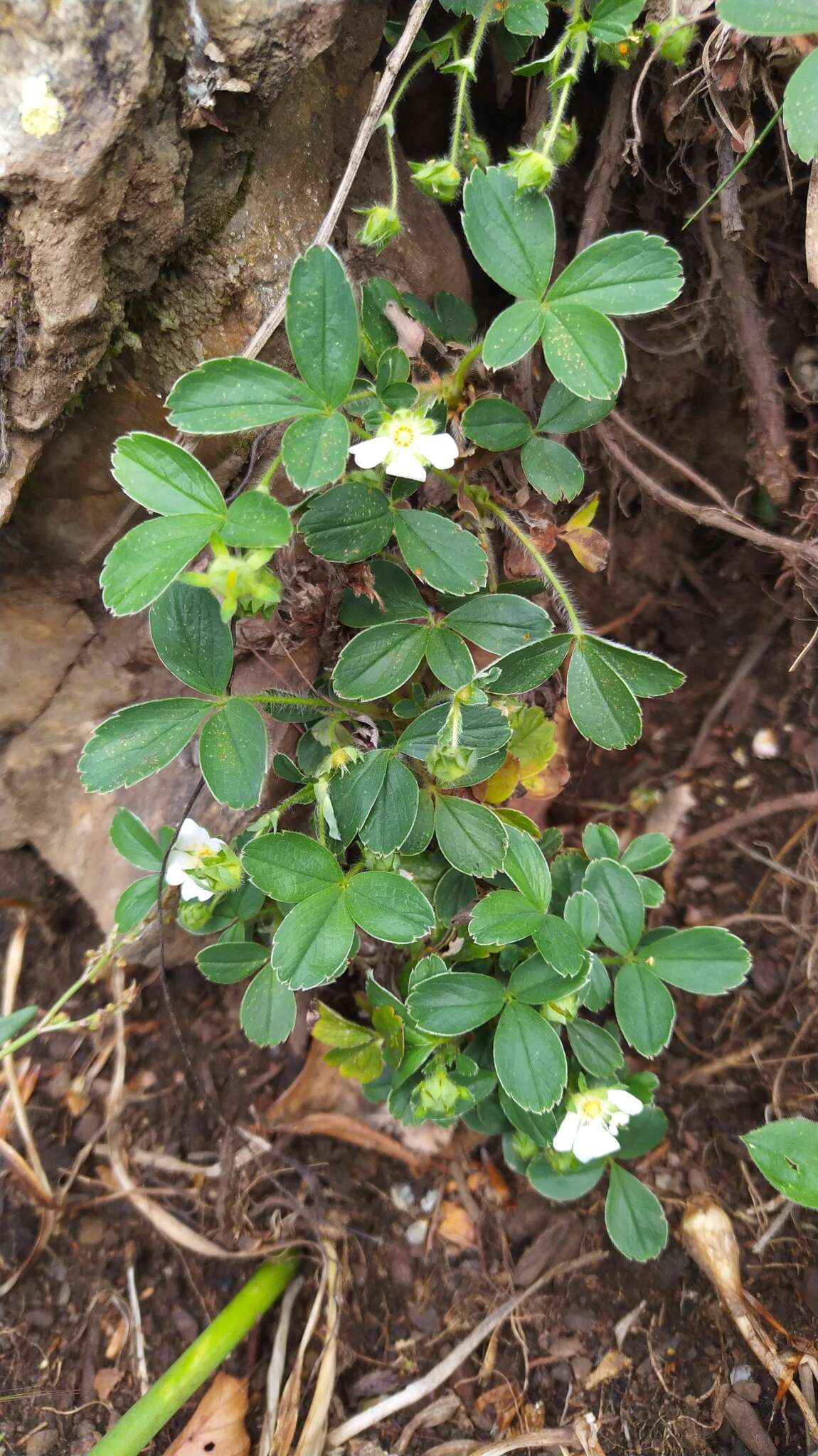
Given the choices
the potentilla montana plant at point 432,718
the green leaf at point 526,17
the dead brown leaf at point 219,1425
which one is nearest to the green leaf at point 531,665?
the potentilla montana plant at point 432,718

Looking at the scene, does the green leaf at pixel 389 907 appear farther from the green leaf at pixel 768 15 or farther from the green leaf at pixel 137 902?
the green leaf at pixel 768 15

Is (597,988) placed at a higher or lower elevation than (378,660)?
lower

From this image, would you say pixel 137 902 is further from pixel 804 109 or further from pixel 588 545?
pixel 804 109

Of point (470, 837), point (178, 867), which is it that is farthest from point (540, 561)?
point (178, 867)

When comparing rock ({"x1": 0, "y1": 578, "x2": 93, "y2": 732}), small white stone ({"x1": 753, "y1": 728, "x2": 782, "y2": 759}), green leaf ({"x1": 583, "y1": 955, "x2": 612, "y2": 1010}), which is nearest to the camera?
green leaf ({"x1": 583, "y1": 955, "x2": 612, "y2": 1010})

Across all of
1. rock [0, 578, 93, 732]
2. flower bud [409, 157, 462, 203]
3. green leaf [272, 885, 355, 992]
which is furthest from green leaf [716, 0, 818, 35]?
rock [0, 578, 93, 732]

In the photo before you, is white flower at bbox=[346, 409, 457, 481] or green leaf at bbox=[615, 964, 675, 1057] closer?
white flower at bbox=[346, 409, 457, 481]

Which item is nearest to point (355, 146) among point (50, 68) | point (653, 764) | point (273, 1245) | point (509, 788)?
point (50, 68)

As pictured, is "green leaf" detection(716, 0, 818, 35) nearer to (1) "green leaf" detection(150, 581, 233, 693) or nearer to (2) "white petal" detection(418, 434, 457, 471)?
(2) "white petal" detection(418, 434, 457, 471)
